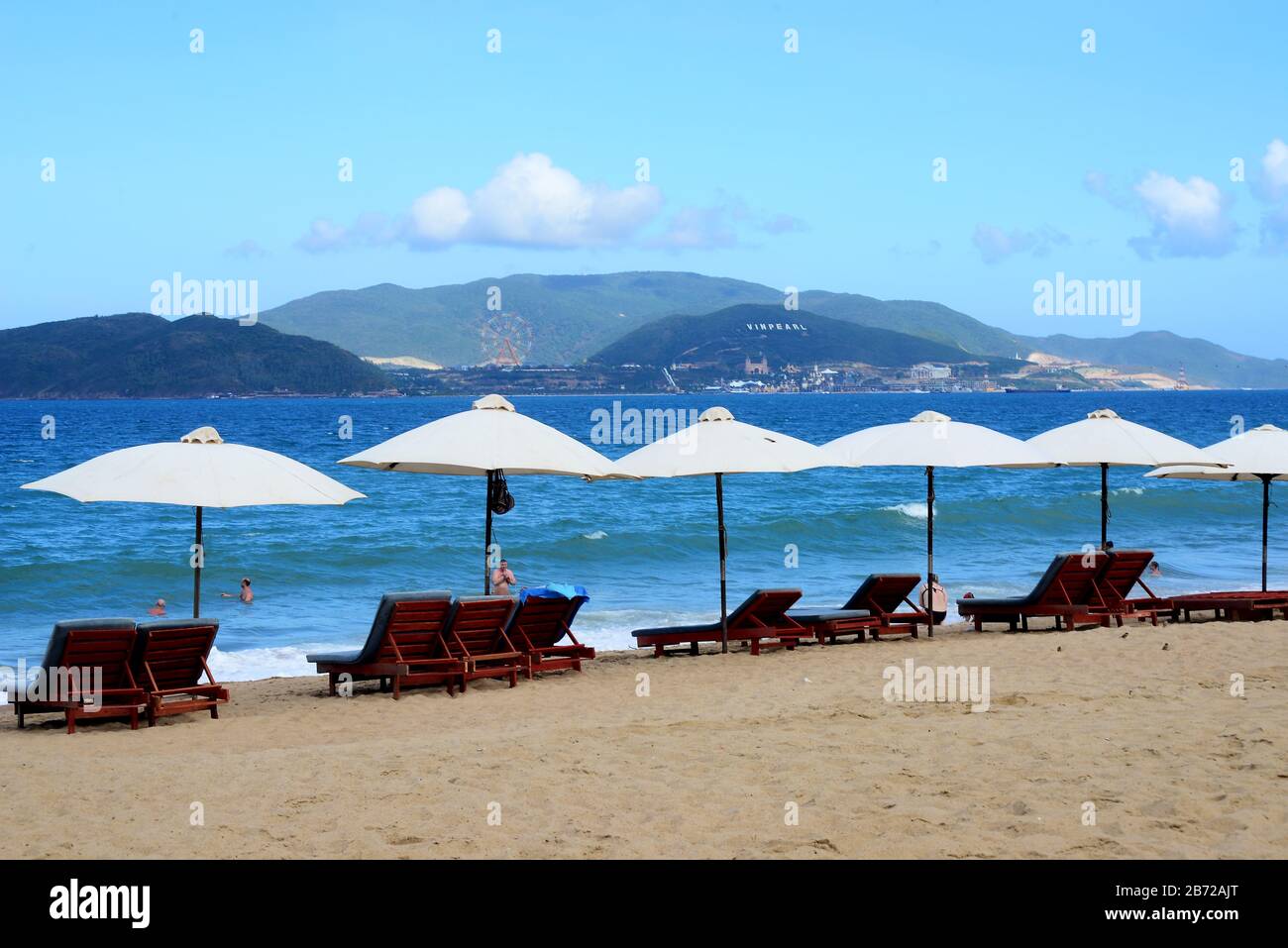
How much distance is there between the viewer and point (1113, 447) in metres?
13.2

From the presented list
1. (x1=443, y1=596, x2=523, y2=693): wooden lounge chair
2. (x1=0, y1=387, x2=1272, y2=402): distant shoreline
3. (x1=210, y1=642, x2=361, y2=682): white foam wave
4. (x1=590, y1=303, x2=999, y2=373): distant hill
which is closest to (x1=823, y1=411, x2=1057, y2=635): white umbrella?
(x1=443, y1=596, x2=523, y2=693): wooden lounge chair

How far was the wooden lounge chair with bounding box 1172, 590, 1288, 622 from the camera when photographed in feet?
45.2

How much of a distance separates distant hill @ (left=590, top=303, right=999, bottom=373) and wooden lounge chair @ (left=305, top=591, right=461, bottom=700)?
170 metres

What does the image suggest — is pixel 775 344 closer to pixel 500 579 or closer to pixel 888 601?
pixel 888 601

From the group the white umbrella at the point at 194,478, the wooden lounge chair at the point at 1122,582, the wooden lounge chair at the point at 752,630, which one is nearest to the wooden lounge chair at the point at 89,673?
the white umbrella at the point at 194,478

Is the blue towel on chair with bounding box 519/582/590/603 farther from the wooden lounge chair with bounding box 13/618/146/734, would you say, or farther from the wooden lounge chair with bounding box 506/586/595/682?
the wooden lounge chair with bounding box 13/618/146/734

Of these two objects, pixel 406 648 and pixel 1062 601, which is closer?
pixel 406 648

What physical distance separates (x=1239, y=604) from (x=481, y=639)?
8.46 m

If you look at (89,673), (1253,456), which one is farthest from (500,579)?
(1253,456)

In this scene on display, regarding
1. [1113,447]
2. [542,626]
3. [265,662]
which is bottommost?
[265,662]

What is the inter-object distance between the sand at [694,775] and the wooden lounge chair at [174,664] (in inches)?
6.7

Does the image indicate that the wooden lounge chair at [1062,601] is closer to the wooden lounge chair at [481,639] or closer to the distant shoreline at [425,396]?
the wooden lounge chair at [481,639]

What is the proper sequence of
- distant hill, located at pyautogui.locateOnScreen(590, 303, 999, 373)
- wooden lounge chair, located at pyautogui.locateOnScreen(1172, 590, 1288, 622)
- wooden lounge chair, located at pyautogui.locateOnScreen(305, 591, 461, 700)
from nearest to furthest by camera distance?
wooden lounge chair, located at pyautogui.locateOnScreen(305, 591, 461, 700) → wooden lounge chair, located at pyautogui.locateOnScreen(1172, 590, 1288, 622) → distant hill, located at pyautogui.locateOnScreen(590, 303, 999, 373)
